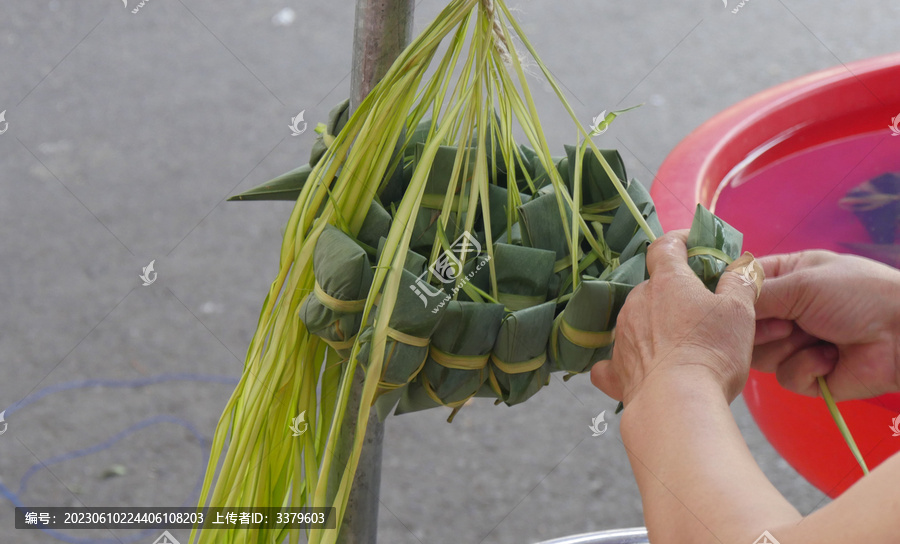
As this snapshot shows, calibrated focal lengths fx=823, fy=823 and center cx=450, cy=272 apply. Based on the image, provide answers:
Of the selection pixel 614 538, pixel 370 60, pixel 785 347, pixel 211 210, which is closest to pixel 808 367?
pixel 785 347

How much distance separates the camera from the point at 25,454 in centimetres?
144

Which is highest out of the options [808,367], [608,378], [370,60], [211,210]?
[211,210]

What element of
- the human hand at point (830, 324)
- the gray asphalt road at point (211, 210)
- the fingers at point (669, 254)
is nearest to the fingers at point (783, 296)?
the human hand at point (830, 324)

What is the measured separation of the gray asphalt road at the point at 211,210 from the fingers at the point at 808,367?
31.2 inches

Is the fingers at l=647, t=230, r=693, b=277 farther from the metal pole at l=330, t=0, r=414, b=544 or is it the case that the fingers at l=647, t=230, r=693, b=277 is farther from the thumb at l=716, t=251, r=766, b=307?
the metal pole at l=330, t=0, r=414, b=544

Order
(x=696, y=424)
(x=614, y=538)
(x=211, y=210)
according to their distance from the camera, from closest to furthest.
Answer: (x=696, y=424)
(x=614, y=538)
(x=211, y=210)

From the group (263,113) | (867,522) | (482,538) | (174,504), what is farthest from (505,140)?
(263,113)

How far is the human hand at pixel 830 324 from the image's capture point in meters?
0.65

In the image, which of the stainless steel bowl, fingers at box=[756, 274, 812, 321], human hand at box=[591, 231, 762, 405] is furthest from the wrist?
the stainless steel bowl

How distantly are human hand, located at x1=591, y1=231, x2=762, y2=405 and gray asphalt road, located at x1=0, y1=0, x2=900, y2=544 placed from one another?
36.2 inches

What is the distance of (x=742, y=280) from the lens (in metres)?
0.58

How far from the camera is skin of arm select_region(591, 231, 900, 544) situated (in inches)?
16.1

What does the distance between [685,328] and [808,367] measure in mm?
210

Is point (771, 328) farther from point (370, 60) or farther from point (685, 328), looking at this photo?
point (370, 60)
